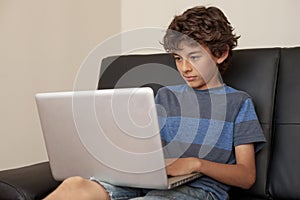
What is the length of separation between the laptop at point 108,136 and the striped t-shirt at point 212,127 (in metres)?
0.19

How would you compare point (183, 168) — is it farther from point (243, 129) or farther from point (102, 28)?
point (102, 28)

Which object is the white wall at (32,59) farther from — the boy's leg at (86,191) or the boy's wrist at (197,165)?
the boy's wrist at (197,165)

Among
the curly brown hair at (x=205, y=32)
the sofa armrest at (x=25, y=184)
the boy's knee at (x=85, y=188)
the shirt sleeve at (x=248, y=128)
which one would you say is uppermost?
the curly brown hair at (x=205, y=32)

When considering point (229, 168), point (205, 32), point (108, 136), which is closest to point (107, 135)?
point (108, 136)

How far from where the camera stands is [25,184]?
121 centimetres

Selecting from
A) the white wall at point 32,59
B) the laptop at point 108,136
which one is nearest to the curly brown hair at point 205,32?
the laptop at point 108,136

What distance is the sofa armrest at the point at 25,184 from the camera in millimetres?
1182

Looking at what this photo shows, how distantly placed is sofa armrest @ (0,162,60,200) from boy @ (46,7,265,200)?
0.67 feet

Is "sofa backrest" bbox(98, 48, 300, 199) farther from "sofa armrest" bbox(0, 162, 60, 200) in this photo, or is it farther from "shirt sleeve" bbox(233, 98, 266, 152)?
"sofa armrest" bbox(0, 162, 60, 200)

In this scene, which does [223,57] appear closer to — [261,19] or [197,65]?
[197,65]

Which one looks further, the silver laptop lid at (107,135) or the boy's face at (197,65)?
the boy's face at (197,65)

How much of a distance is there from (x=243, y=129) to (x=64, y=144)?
508 mm

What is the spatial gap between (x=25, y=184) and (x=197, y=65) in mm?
583

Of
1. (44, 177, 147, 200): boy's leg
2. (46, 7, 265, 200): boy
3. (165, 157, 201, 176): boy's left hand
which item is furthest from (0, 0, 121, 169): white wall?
(165, 157, 201, 176): boy's left hand
